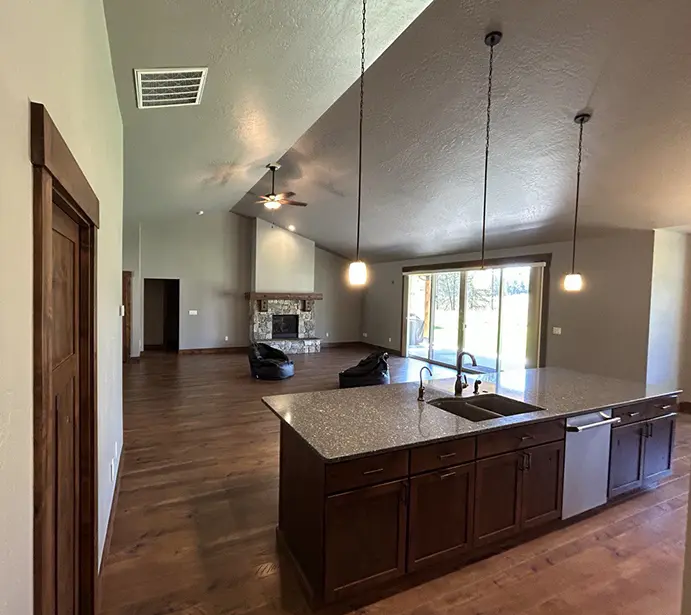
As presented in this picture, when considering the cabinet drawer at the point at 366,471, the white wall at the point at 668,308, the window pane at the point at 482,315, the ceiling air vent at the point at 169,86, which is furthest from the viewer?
the window pane at the point at 482,315

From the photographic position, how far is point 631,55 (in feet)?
9.02

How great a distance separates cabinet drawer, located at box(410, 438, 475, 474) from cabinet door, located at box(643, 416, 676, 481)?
192 cm

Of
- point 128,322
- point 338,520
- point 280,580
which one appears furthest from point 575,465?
point 128,322

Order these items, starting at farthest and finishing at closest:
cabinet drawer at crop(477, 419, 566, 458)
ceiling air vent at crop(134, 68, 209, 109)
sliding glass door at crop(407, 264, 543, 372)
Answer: sliding glass door at crop(407, 264, 543, 372)
ceiling air vent at crop(134, 68, 209, 109)
cabinet drawer at crop(477, 419, 566, 458)

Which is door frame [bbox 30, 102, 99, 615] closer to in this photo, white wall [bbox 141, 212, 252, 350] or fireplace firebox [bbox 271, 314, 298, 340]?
white wall [bbox 141, 212, 252, 350]

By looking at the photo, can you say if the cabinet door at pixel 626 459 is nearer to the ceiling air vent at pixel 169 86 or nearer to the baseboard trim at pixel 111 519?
the baseboard trim at pixel 111 519

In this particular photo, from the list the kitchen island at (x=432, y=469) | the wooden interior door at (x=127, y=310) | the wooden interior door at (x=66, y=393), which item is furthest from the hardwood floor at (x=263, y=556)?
the wooden interior door at (x=127, y=310)

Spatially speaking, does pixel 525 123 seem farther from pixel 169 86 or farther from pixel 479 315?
pixel 479 315

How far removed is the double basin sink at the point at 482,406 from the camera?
2854 mm

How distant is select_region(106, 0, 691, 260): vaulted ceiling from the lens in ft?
7.96

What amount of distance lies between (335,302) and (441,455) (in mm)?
9838

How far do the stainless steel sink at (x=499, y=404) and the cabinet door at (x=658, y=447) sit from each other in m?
1.21

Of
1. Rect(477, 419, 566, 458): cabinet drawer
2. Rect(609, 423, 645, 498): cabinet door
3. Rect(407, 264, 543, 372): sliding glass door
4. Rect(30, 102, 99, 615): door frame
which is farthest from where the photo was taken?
Rect(407, 264, 543, 372): sliding glass door

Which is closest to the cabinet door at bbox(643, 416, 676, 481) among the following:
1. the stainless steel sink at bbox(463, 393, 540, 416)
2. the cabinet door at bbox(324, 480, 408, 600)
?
the stainless steel sink at bbox(463, 393, 540, 416)
